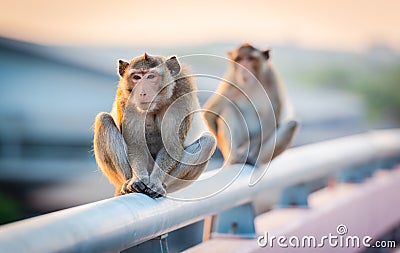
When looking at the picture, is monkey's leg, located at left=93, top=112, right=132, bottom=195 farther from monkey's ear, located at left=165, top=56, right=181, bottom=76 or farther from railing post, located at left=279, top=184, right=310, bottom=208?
railing post, located at left=279, top=184, right=310, bottom=208

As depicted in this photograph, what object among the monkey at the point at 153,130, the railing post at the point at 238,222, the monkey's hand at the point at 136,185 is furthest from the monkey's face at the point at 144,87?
the railing post at the point at 238,222

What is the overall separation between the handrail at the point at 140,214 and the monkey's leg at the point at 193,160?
10 cm

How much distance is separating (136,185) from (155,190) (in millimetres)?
130

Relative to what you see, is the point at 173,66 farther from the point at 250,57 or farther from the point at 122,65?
the point at 250,57

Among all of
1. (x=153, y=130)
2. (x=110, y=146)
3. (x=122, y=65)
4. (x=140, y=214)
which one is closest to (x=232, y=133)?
(x=153, y=130)

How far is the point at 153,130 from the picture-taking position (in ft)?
13.3

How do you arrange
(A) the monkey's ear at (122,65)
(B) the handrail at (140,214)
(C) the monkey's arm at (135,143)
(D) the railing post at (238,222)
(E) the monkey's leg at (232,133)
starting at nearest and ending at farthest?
(B) the handrail at (140,214) < (C) the monkey's arm at (135,143) < (A) the monkey's ear at (122,65) < (D) the railing post at (238,222) < (E) the monkey's leg at (232,133)

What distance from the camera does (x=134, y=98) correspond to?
3885 mm

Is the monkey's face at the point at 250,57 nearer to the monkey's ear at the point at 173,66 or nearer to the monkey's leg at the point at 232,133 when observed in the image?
the monkey's leg at the point at 232,133

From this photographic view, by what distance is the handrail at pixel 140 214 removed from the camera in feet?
7.04

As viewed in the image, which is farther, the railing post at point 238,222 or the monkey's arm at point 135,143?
the railing post at point 238,222

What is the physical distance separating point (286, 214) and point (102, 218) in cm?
255

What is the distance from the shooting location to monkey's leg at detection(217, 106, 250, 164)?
18.3 ft

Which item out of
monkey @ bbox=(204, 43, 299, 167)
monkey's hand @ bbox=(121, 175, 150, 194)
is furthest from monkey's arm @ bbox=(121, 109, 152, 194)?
monkey @ bbox=(204, 43, 299, 167)
